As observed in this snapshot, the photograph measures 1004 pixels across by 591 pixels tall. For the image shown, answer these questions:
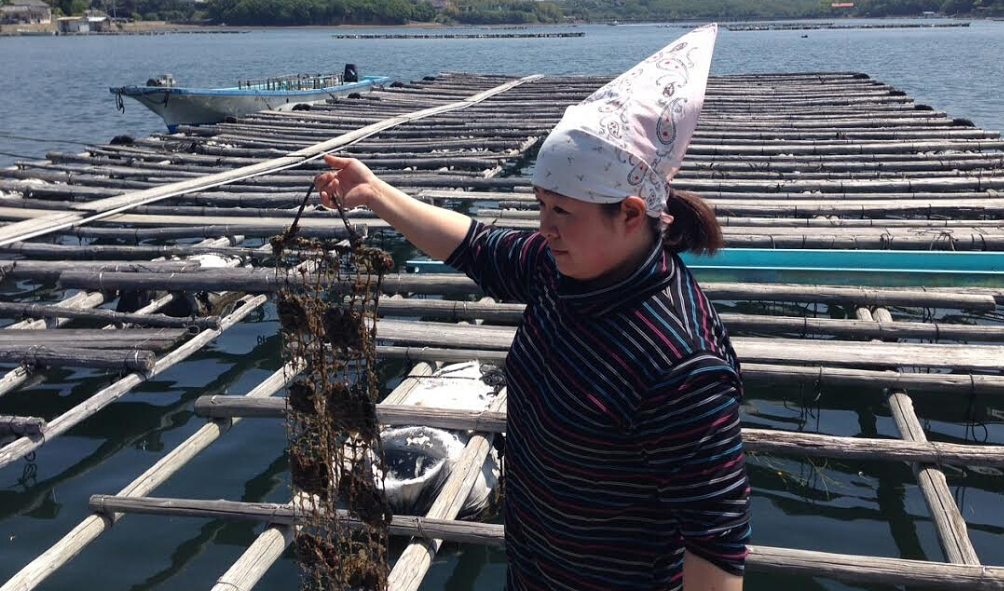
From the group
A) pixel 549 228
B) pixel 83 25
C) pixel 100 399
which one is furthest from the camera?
pixel 83 25

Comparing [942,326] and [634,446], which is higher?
[634,446]

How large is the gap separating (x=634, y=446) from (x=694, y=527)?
0.19 m

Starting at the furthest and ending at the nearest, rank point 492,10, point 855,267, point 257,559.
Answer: point 492,10 < point 855,267 < point 257,559

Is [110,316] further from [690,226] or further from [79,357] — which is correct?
[690,226]

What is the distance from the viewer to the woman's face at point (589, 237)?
1826mm

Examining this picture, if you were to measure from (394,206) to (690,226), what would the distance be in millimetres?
858

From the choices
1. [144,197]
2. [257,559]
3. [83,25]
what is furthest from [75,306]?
[83,25]

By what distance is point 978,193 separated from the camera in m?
8.98

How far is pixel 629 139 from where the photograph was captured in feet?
5.89

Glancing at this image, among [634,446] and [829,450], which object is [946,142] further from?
[634,446]

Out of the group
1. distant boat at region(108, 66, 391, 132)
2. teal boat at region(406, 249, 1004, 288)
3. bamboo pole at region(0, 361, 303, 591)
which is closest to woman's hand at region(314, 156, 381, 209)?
bamboo pole at region(0, 361, 303, 591)

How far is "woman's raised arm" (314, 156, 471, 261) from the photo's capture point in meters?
2.42

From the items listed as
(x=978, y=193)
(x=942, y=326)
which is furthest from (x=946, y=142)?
(x=942, y=326)

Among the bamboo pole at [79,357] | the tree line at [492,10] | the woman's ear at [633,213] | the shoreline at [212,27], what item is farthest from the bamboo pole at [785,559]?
the tree line at [492,10]
